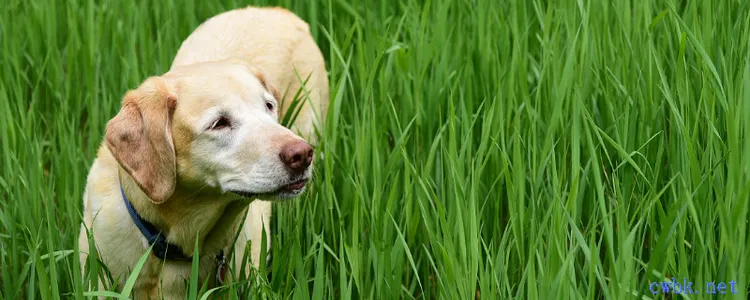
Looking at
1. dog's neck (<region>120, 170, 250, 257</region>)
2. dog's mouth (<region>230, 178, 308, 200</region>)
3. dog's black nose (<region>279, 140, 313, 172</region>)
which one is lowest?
dog's neck (<region>120, 170, 250, 257</region>)

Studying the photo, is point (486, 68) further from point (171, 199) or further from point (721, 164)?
point (171, 199)

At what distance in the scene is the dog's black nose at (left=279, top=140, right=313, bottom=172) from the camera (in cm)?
248

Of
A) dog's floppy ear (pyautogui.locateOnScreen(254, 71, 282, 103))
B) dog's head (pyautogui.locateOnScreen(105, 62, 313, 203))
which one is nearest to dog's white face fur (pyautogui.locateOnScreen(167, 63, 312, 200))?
dog's head (pyautogui.locateOnScreen(105, 62, 313, 203))

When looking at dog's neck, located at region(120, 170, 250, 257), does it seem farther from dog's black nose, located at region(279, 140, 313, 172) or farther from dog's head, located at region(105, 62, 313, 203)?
dog's black nose, located at region(279, 140, 313, 172)

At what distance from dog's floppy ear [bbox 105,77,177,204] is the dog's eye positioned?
0.12 m

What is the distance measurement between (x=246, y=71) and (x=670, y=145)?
1.25 metres

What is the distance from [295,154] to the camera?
248 cm

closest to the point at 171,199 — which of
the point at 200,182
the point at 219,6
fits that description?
the point at 200,182

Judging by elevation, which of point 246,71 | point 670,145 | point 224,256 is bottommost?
point 224,256

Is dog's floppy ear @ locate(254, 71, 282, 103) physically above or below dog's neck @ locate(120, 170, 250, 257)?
above

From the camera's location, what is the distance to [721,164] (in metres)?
2.55

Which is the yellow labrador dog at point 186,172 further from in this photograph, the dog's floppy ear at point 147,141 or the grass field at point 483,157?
the grass field at point 483,157

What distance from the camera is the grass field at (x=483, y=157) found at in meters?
2.28

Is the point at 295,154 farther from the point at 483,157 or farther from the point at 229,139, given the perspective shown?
the point at 483,157
